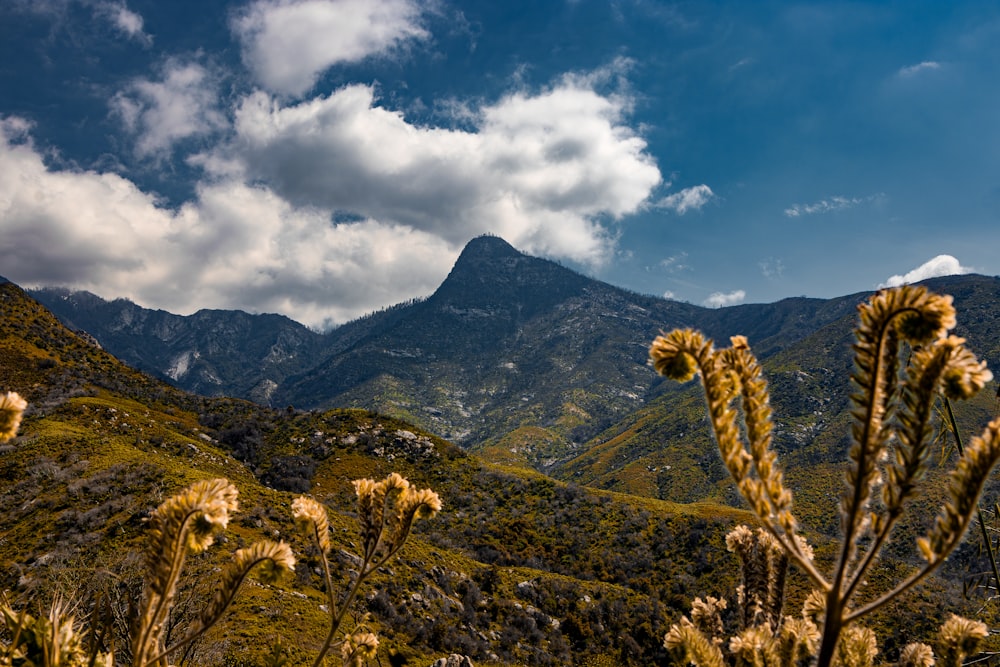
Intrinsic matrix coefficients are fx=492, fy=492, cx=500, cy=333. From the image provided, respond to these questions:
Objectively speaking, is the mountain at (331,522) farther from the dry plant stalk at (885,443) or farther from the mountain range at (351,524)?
the dry plant stalk at (885,443)

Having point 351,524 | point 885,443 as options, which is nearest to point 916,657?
point 885,443

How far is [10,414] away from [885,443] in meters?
3.33

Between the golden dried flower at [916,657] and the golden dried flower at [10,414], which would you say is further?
the golden dried flower at [916,657]

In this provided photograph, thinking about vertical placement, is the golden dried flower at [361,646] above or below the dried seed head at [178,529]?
below

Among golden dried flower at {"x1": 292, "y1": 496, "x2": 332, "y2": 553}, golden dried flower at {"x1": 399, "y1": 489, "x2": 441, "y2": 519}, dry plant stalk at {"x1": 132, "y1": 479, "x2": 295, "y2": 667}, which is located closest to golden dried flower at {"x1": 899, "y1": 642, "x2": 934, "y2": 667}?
golden dried flower at {"x1": 399, "y1": 489, "x2": 441, "y2": 519}

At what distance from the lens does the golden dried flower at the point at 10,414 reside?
2.05 meters

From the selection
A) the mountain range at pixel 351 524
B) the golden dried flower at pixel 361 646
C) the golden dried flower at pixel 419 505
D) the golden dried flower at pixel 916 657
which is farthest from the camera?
the mountain range at pixel 351 524

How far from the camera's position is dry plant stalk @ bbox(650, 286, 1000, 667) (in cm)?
149

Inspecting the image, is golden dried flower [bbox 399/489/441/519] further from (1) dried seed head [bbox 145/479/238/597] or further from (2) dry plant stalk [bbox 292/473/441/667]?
(1) dried seed head [bbox 145/479/238/597]

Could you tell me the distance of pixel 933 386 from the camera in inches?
60.4

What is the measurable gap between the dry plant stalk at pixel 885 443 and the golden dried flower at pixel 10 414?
9.18ft

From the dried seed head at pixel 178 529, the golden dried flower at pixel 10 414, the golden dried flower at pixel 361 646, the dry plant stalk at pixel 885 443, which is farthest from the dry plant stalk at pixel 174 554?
the dry plant stalk at pixel 885 443

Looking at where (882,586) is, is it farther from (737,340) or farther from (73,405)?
(73,405)

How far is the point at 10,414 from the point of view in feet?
6.84
